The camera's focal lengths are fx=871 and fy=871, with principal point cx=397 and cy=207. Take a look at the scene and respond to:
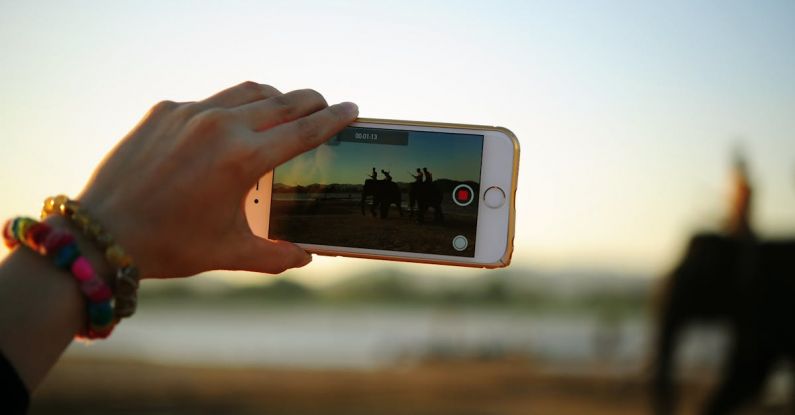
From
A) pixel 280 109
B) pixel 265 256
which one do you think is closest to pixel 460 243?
pixel 265 256

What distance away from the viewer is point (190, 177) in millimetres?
1026

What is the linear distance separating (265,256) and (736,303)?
6.67 meters

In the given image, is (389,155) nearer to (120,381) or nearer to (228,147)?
(228,147)

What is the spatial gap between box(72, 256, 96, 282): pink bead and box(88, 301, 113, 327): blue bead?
0.03m

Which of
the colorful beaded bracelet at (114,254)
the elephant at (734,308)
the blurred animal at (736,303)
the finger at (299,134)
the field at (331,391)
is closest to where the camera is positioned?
the colorful beaded bracelet at (114,254)

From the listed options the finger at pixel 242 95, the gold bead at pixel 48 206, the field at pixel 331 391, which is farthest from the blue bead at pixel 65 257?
the field at pixel 331 391

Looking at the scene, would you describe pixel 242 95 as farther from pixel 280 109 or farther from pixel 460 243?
pixel 460 243

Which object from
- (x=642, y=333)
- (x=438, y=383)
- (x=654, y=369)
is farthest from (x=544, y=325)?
(x=654, y=369)

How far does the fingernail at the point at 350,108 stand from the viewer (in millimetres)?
1469

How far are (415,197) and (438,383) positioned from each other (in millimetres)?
15153

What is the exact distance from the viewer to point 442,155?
181cm

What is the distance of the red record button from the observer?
1.88 metres

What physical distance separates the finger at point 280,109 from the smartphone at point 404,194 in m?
0.42

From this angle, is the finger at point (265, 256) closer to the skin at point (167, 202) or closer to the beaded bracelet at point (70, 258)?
the skin at point (167, 202)
